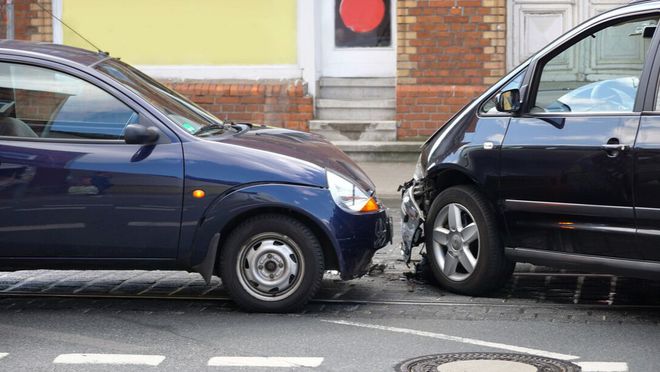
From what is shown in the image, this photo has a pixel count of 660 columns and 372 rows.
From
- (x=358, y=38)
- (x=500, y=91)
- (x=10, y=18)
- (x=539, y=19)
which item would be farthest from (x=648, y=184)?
(x=10, y=18)

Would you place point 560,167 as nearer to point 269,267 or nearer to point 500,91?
point 500,91

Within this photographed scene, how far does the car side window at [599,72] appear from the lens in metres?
7.18

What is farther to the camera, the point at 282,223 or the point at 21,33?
the point at 21,33

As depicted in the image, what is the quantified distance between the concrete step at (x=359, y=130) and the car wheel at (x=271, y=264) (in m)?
7.84

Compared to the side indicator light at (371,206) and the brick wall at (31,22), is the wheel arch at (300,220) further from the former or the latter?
the brick wall at (31,22)

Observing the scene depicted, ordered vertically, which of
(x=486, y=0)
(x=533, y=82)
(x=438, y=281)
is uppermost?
(x=486, y=0)

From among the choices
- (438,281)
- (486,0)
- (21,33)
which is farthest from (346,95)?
(438,281)

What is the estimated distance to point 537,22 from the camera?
15336mm

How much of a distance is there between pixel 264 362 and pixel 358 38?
32.6ft

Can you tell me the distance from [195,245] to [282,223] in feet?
1.74

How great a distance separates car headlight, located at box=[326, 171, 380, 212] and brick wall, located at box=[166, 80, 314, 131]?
26.0ft

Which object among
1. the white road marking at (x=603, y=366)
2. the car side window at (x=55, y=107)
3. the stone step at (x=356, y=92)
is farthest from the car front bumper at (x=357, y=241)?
the stone step at (x=356, y=92)

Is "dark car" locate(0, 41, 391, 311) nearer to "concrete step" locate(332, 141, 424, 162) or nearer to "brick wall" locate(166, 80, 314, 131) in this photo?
"concrete step" locate(332, 141, 424, 162)

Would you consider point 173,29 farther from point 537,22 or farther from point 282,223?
point 282,223
